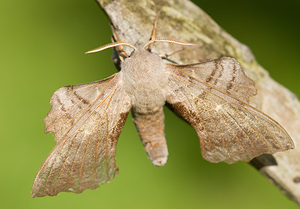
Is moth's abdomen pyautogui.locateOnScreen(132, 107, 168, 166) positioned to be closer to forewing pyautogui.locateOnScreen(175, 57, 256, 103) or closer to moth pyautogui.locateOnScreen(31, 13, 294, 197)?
moth pyautogui.locateOnScreen(31, 13, 294, 197)

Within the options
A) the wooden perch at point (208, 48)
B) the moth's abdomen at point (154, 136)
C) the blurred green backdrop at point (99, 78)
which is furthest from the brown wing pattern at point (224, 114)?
the blurred green backdrop at point (99, 78)

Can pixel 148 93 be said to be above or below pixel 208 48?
below

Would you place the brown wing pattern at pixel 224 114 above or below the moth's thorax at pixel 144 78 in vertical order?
below

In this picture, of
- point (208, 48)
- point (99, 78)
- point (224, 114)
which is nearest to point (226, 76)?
point (224, 114)

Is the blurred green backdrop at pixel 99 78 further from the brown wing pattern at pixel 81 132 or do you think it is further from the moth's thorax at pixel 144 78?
the moth's thorax at pixel 144 78

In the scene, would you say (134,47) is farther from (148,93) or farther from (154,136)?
(154,136)

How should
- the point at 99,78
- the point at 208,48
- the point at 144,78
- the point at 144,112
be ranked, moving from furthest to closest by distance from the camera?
the point at 99,78
the point at 208,48
the point at 144,112
the point at 144,78

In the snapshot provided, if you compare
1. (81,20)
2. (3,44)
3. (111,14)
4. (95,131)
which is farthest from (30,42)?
(95,131)
